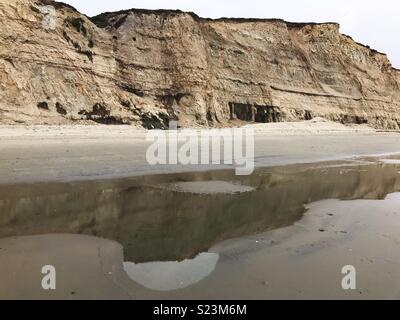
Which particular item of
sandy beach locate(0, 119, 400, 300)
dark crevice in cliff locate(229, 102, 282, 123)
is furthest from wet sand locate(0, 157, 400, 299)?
dark crevice in cliff locate(229, 102, 282, 123)

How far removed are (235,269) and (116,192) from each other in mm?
3708

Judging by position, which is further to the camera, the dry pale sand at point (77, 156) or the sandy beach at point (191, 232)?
the dry pale sand at point (77, 156)

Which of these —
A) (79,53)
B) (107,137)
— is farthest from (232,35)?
(107,137)

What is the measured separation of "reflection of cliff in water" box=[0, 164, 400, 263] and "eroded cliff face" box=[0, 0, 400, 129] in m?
12.6

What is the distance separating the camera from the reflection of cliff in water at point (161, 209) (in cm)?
433

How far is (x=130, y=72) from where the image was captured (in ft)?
83.3

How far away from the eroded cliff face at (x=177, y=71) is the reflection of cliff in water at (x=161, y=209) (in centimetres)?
1264

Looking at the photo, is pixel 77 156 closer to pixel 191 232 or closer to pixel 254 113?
pixel 191 232

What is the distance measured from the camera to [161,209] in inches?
223

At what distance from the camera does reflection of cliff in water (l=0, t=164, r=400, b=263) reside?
4332 mm

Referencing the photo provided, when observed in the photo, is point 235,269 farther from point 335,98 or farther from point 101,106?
point 335,98

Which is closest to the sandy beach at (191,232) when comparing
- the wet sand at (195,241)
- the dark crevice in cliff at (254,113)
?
the wet sand at (195,241)

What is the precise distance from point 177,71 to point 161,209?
23.2 metres

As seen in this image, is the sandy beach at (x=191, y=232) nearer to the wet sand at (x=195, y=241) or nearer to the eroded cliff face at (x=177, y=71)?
the wet sand at (x=195, y=241)
